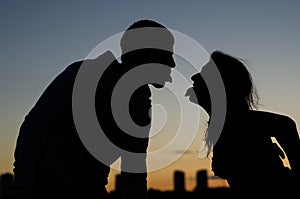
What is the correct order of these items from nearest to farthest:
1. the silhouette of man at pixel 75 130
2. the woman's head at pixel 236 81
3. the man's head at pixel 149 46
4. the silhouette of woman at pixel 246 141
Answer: the silhouette of man at pixel 75 130
the man's head at pixel 149 46
the silhouette of woman at pixel 246 141
the woman's head at pixel 236 81

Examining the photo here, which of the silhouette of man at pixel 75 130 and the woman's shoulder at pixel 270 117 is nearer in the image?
the silhouette of man at pixel 75 130

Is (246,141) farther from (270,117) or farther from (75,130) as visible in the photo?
(75,130)

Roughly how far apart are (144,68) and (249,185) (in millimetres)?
1360

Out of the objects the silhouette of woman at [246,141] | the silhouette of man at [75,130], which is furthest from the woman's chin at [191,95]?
the silhouette of man at [75,130]

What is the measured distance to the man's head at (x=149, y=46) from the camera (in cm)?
404

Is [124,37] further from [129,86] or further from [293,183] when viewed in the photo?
[293,183]

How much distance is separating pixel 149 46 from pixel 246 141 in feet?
3.95

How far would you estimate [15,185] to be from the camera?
3.34 meters

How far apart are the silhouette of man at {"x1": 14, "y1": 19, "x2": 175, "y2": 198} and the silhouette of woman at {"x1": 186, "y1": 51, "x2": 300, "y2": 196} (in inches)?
32.4

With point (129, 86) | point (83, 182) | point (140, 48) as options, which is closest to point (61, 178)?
point (83, 182)

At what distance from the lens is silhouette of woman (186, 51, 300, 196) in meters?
4.29

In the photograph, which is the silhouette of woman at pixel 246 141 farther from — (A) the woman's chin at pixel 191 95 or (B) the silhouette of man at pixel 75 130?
(B) the silhouette of man at pixel 75 130

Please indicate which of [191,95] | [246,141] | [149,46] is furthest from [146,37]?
[246,141]

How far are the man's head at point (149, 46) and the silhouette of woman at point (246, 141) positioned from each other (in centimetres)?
85
